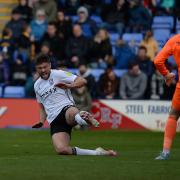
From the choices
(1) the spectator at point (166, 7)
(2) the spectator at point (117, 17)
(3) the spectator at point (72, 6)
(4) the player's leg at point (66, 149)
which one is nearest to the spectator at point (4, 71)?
(2) the spectator at point (117, 17)

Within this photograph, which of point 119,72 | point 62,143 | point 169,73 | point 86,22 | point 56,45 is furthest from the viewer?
point 86,22

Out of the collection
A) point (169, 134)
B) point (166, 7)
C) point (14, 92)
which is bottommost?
point (14, 92)

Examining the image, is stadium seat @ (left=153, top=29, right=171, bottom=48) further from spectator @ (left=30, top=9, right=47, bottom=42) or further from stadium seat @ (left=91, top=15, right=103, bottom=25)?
spectator @ (left=30, top=9, right=47, bottom=42)

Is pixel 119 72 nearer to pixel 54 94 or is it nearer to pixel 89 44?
pixel 89 44

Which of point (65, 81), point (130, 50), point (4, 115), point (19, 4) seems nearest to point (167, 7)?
point (130, 50)

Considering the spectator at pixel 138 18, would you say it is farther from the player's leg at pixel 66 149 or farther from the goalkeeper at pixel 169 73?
the goalkeeper at pixel 169 73

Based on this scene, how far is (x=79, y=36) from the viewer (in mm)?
24719

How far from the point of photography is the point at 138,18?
86.3ft

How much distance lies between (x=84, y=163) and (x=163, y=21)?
594 inches

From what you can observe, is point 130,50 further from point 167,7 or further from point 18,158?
point 18,158

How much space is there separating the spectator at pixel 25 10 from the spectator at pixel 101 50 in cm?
335

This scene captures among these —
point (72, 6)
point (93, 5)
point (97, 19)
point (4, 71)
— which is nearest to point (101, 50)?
point (97, 19)

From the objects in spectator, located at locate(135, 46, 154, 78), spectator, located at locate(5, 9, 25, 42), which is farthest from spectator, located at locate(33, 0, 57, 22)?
spectator, located at locate(135, 46, 154, 78)

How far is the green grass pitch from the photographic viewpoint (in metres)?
10.3
